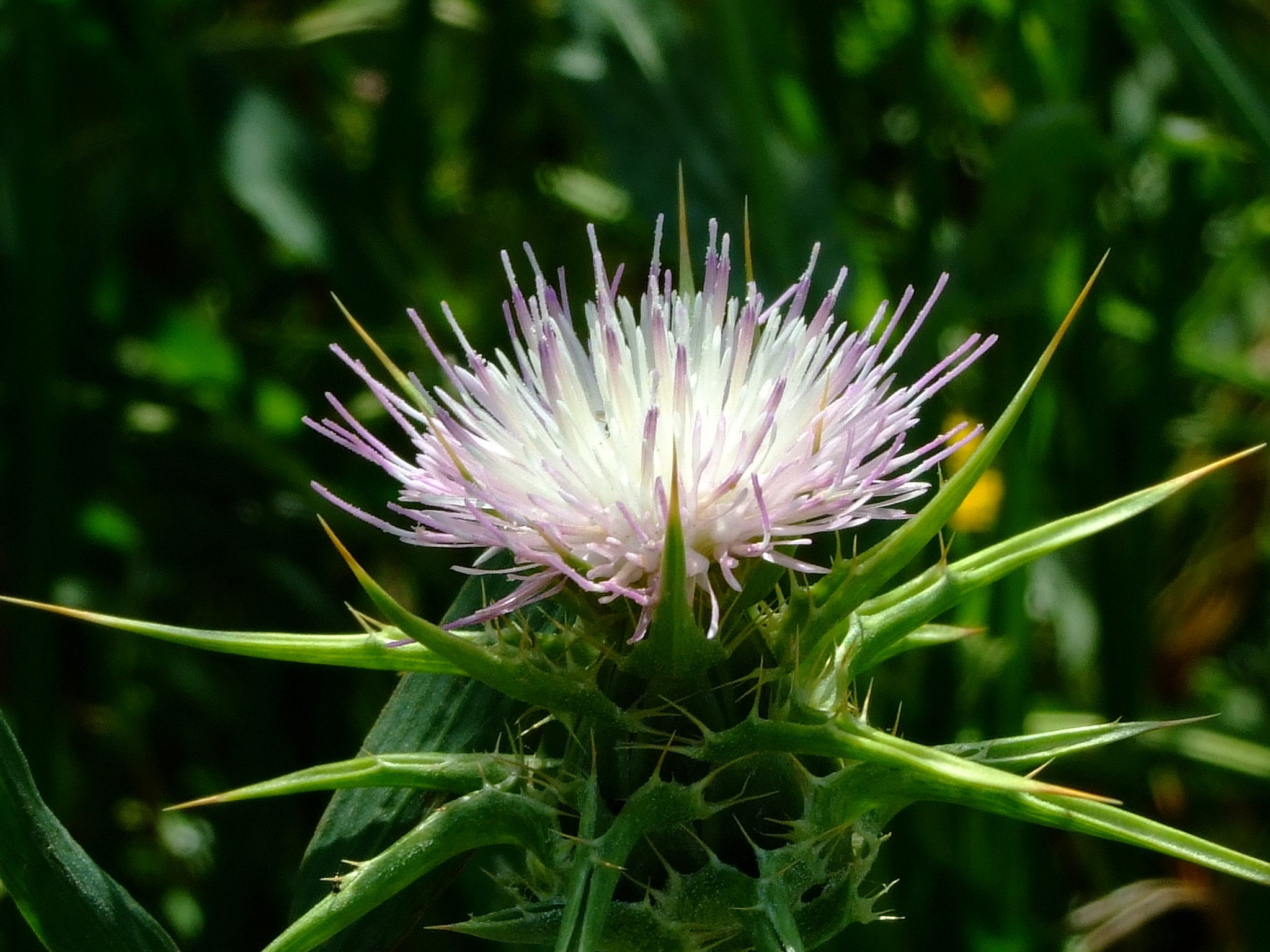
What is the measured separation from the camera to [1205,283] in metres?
2.28

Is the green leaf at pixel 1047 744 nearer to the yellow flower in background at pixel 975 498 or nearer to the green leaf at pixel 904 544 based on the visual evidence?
the green leaf at pixel 904 544

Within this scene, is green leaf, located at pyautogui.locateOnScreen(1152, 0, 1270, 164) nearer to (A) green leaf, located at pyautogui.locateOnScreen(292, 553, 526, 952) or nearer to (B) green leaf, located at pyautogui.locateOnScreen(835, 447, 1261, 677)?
(B) green leaf, located at pyautogui.locateOnScreen(835, 447, 1261, 677)

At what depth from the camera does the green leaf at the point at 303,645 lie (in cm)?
75

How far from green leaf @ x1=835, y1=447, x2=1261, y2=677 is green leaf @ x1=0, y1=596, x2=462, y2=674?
0.27 m

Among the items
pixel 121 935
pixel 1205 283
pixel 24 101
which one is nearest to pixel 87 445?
pixel 24 101

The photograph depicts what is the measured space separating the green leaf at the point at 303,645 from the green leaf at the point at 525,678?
0.03 metres

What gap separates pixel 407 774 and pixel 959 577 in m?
0.36

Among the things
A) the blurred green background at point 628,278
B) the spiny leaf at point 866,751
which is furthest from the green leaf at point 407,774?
the blurred green background at point 628,278

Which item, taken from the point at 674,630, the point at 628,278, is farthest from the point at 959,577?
the point at 628,278

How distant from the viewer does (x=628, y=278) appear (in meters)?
2.50

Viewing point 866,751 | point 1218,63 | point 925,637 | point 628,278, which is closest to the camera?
point 866,751

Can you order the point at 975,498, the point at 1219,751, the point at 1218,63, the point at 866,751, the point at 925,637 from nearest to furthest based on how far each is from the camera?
the point at 866,751, the point at 925,637, the point at 1218,63, the point at 1219,751, the point at 975,498

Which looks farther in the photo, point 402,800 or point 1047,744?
point 402,800

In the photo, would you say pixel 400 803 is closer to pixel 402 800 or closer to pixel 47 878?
pixel 402 800
